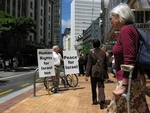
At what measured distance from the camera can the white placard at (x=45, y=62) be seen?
10766 millimetres

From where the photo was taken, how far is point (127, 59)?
9.34ft

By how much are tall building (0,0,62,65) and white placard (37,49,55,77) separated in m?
46.2

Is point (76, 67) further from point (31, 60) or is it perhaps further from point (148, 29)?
point (31, 60)

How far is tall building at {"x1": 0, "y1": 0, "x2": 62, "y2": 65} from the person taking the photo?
2461 inches

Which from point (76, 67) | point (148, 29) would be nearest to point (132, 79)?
point (76, 67)

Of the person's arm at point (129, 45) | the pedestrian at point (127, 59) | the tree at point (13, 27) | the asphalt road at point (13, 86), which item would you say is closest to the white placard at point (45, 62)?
the asphalt road at point (13, 86)

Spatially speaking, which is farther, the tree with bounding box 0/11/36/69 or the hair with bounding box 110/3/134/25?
the tree with bounding box 0/11/36/69

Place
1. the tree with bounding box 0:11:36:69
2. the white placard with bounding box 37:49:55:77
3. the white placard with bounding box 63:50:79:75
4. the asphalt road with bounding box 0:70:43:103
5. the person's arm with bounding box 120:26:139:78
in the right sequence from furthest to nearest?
the tree with bounding box 0:11:36:69
the white placard with bounding box 63:50:79:75
the asphalt road with bounding box 0:70:43:103
the white placard with bounding box 37:49:55:77
the person's arm with bounding box 120:26:139:78

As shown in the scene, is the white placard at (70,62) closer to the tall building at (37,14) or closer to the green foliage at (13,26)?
the green foliage at (13,26)

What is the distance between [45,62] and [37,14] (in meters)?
77.6

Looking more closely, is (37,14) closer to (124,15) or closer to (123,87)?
(124,15)

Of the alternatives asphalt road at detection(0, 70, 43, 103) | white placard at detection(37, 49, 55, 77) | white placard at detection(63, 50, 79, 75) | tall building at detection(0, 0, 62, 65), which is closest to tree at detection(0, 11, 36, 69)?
tall building at detection(0, 0, 62, 65)

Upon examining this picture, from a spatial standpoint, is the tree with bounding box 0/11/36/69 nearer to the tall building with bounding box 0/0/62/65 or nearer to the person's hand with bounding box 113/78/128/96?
the tall building with bounding box 0/0/62/65

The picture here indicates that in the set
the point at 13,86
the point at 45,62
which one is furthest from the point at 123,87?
the point at 13,86
